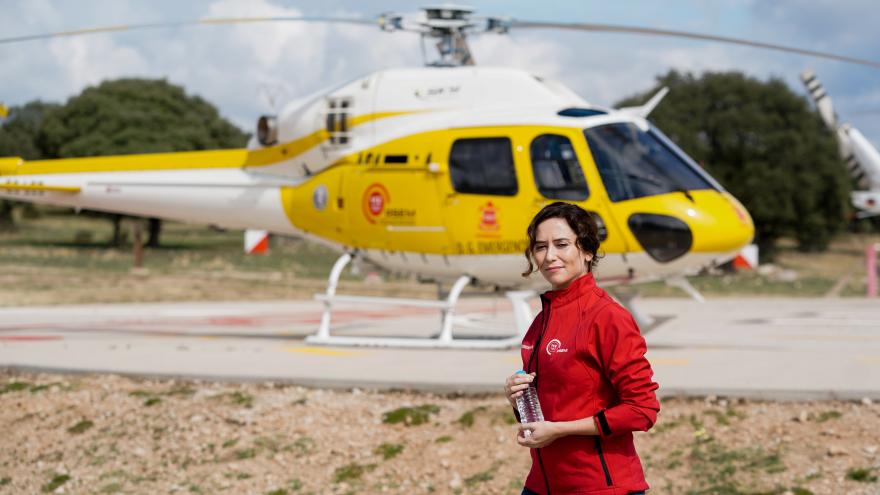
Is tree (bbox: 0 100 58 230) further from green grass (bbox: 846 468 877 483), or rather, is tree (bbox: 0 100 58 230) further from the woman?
the woman

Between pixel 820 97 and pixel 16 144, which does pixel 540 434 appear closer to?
pixel 820 97

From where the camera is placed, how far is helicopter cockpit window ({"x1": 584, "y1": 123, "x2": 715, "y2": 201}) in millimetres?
10086

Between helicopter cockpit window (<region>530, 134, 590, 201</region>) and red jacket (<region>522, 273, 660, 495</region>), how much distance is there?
681 centimetres

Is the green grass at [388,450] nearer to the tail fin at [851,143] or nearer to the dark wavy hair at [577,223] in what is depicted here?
the dark wavy hair at [577,223]

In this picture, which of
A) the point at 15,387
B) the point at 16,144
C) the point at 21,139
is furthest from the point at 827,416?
the point at 21,139

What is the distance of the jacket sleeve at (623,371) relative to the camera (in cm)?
324

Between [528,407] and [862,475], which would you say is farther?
[862,475]

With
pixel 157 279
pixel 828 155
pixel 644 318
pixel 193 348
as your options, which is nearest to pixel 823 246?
pixel 828 155

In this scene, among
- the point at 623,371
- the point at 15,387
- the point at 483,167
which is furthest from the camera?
the point at 483,167

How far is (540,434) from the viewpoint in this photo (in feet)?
10.8

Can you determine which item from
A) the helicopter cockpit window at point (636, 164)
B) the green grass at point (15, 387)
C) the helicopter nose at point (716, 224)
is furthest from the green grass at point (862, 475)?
the green grass at point (15, 387)

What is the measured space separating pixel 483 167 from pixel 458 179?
0.32 m

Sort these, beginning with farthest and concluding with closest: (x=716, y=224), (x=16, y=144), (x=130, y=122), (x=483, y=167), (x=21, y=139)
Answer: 1. (x=21, y=139)
2. (x=16, y=144)
3. (x=130, y=122)
4. (x=483, y=167)
5. (x=716, y=224)

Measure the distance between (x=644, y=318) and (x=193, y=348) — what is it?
5352mm
